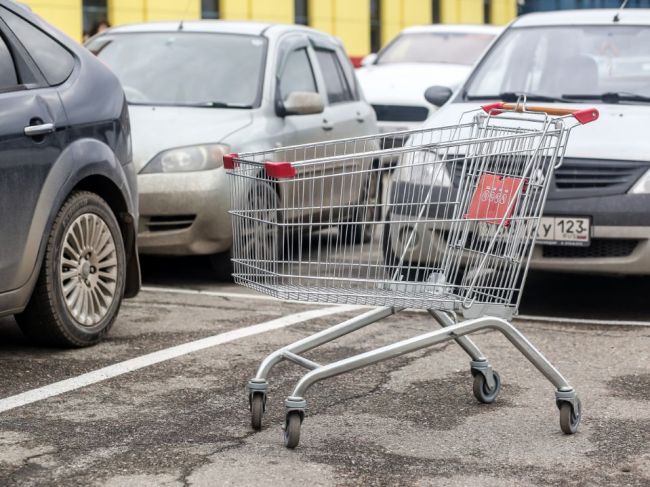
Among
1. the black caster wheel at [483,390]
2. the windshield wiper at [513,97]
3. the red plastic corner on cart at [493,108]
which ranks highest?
the red plastic corner on cart at [493,108]

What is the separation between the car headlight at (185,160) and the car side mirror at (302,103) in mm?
843

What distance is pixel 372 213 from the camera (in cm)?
506

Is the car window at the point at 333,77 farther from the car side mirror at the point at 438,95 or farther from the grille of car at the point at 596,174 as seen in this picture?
the grille of car at the point at 596,174

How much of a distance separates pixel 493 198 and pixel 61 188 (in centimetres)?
206

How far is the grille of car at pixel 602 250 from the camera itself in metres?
7.52

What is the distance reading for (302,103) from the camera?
934 cm

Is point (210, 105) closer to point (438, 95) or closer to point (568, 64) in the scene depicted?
point (438, 95)

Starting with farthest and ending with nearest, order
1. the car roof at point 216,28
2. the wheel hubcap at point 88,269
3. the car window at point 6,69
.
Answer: the car roof at point 216,28 < the wheel hubcap at point 88,269 < the car window at point 6,69

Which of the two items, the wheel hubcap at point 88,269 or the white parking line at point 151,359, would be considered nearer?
the white parking line at point 151,359

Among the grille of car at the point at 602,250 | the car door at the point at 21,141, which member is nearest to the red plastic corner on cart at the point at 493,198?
the car door at the point at 21,141

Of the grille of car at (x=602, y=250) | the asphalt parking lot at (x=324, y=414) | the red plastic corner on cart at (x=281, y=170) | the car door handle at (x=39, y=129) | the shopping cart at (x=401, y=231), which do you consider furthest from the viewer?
the grille of car at (x=602, y=250)

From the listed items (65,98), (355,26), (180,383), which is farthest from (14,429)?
(355,26)

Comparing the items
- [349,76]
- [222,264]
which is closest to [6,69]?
[222,264]

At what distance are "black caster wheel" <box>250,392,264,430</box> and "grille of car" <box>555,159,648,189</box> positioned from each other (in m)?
3.00
